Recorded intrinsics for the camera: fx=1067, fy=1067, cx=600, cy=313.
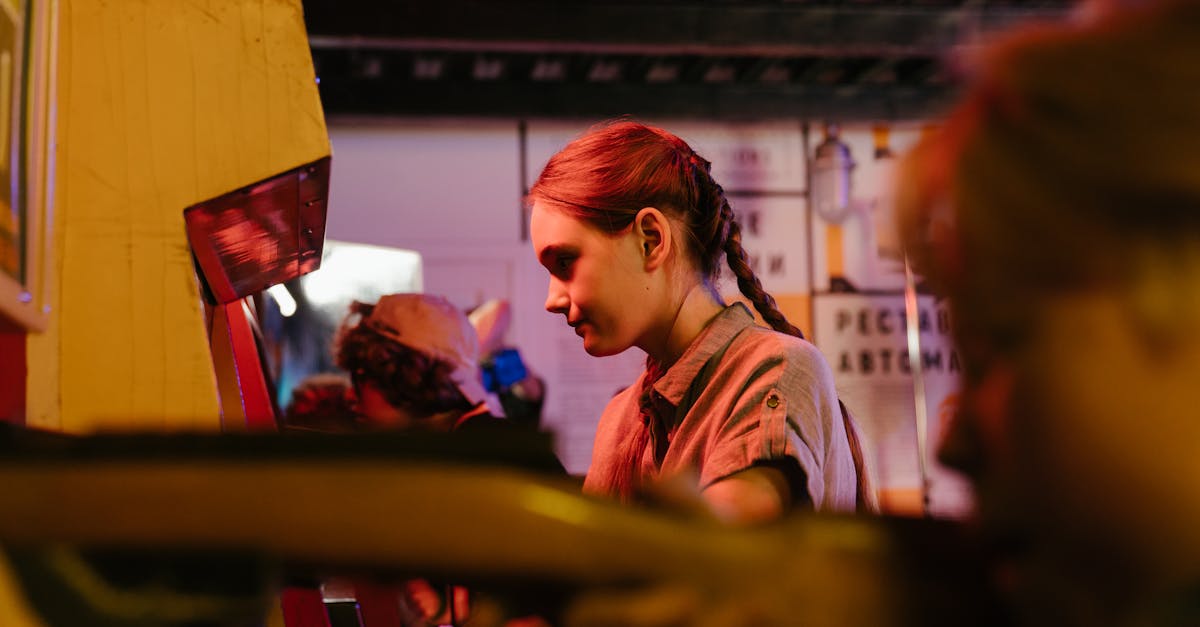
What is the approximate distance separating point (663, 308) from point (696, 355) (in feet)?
0.40

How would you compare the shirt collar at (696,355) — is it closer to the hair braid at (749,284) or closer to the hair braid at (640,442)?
the hair braid at (640,442)

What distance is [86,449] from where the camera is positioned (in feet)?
1.28

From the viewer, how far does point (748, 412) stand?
133 cm

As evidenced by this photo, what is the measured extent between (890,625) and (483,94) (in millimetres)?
5038

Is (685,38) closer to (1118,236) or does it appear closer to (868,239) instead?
(868,239)

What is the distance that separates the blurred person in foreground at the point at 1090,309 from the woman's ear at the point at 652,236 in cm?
123

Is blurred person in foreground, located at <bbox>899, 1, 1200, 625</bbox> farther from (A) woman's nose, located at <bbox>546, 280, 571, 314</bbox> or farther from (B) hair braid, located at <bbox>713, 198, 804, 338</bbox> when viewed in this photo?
(B) hair braid, located at <bbox>713, 198, 804, 338</bbox>

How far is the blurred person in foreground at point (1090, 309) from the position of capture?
34cm

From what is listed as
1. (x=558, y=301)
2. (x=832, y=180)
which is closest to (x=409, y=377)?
(x=558, y=301)

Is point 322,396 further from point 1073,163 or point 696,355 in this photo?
point 1073,163

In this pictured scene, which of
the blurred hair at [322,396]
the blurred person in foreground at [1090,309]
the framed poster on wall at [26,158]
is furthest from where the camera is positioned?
the blurred hair at [322,396]

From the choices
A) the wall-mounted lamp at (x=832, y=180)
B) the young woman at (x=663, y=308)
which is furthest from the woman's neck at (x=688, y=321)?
the wall-mounted lamp at (x=832, y=180)

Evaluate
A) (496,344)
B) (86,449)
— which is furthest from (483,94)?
(86,449)

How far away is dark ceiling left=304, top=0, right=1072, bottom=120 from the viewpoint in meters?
4.61
